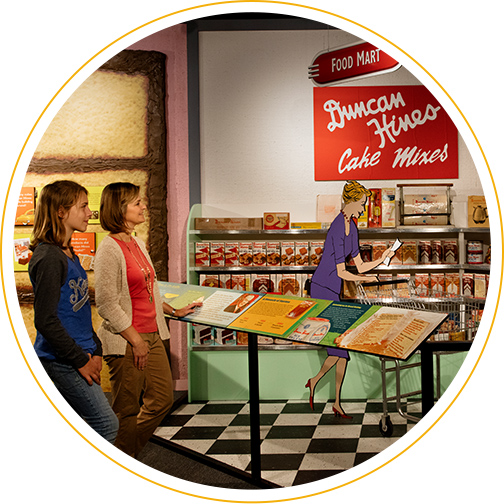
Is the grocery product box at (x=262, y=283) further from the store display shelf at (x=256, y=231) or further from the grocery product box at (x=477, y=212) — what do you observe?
the grocery product box at (x=477, y=212)

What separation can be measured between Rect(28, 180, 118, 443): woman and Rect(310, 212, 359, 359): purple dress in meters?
2.30

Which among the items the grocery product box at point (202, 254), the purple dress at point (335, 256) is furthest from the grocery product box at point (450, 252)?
the grocery product box at point (202, 254)

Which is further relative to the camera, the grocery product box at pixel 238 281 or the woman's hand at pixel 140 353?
the grocery product box at pixel 238 281

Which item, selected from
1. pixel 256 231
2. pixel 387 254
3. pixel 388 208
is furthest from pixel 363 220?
pixel 256 231

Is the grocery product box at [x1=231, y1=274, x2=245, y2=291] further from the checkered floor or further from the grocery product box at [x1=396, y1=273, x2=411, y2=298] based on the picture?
the grocery product box at [x1=396, y1=273, x2=411, y2=298]

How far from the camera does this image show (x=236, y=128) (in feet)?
15.6

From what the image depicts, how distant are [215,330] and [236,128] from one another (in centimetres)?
202

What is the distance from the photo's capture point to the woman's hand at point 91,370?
7.16 ft

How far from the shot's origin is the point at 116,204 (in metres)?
2.63

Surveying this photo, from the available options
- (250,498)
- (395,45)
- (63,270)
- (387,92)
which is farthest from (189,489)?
(387,92)

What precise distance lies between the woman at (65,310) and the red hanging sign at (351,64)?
194cm

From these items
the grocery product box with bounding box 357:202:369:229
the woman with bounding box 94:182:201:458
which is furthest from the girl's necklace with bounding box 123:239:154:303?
the grocery product box with bounding box 357:202:369:229

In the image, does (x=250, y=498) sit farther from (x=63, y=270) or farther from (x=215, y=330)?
(x=215, y=330)

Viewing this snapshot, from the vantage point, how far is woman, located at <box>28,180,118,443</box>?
2.12 m
